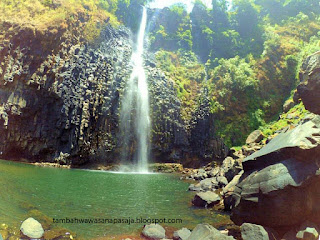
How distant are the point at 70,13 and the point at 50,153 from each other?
19536 millimetres

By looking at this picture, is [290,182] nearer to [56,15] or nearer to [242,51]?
[56,15]

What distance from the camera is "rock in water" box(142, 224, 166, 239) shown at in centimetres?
823

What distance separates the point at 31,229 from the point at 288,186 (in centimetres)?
862

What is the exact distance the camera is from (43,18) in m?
29.8

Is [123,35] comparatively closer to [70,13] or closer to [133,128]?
[70,13]

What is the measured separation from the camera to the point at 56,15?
3058 centimetres

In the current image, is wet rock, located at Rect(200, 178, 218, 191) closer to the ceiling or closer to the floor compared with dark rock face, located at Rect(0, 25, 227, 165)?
closer to the floor

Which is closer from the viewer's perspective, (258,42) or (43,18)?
(43,18)

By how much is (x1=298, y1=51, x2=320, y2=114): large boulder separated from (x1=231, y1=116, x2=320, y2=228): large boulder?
71cm

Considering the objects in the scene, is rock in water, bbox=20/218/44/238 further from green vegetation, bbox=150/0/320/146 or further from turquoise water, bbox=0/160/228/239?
green vegetation, bbox=150/0/320/146

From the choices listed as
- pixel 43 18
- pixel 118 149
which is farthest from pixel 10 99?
pixel 118 149

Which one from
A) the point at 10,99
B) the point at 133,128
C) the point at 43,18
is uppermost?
the point at 43,18

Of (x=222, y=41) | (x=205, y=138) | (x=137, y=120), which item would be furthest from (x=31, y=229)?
(x=222, y=41)

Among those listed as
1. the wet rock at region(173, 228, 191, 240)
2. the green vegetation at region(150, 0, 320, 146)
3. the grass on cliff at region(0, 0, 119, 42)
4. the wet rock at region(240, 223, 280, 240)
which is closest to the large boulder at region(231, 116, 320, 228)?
the wet rock at region(240, 223, 280, 240)
